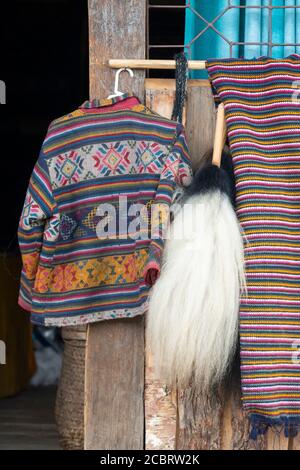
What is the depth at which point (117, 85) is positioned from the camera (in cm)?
261

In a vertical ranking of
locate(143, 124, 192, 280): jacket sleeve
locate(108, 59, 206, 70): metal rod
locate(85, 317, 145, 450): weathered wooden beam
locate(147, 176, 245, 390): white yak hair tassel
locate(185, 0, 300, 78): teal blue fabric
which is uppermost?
locate(185, 0, 300, 78): teal blue fabric

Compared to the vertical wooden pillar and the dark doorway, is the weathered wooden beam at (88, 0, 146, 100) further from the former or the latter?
the dark doorway

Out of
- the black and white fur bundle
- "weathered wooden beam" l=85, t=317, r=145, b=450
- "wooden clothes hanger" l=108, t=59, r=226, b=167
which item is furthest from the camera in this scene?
"weathered wooden beam" l=85, t=317, r=145, b=450

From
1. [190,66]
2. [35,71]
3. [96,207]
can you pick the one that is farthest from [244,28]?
[35,71]

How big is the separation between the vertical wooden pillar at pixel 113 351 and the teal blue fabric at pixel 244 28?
0.78 feet

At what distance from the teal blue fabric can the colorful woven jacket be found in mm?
401

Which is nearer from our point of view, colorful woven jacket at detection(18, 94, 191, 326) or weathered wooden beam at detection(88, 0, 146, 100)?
colorful woven jacket at detection(18, 94, 191, 326)

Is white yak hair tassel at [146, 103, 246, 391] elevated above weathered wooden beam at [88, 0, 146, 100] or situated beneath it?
situated beneath

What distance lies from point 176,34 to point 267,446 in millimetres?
4319

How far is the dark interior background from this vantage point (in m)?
6.59

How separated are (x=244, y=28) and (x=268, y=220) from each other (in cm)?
76

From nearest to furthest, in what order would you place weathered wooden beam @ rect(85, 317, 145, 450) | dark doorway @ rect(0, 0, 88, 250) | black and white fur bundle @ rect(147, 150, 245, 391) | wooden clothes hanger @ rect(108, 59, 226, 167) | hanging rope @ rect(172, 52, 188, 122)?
1. black and white fur bundle @ rect(147, 150, 245, 391)
2. wooden clothes hanger @ rect(108, 59, 226, 167)
3. hanging rope @ rect(172, 52, 188, 122)
4. weathered wooden beam @ rect(85, 317, 145, 450)
5. dark doorway @ rect(0, 0, 88, 250)

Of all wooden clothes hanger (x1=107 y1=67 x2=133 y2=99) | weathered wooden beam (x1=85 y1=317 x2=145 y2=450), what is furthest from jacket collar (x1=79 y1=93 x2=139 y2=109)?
weathered wooden beam (x1=85 y1=317 x2=145 y2=450)
